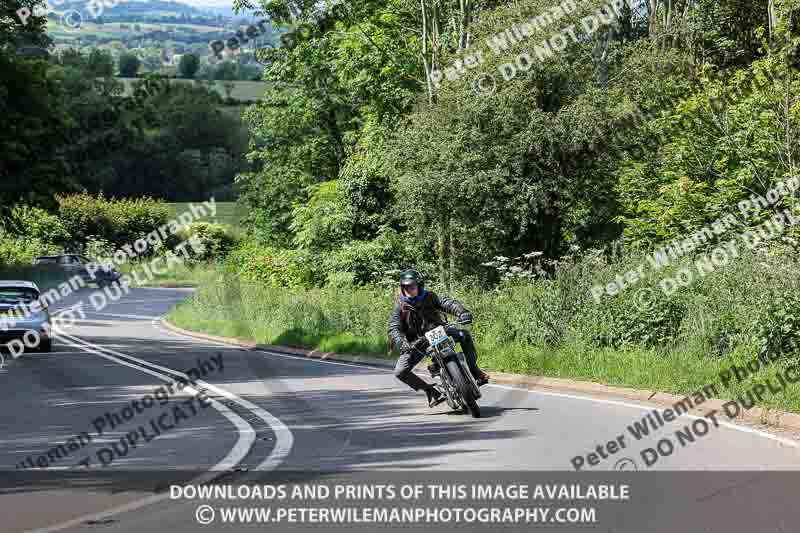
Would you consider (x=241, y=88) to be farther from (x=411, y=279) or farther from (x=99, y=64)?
(x=411, y=279)

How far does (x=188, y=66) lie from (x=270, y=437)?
169m

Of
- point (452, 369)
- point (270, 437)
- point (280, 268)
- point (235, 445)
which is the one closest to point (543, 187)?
point (280, 268)

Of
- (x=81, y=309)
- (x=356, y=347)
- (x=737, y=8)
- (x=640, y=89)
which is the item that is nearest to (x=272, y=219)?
(x=81, y=309)

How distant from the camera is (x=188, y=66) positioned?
6973 inches

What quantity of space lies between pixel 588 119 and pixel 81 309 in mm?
30351

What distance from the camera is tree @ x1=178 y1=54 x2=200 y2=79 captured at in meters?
170

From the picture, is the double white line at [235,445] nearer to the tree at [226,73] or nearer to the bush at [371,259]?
the bush at [371,259]

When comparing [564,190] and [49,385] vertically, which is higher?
[564,190]

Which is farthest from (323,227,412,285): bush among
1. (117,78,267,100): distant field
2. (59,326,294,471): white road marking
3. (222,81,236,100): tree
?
(117,78,267,100): distant field

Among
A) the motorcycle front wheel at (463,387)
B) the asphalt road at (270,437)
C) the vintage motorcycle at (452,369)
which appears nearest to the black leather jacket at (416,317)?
the vintage motorcycle at (452,369)

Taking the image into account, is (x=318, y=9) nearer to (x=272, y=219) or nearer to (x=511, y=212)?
(x=272, y=219)

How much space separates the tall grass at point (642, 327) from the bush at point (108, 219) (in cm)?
6394

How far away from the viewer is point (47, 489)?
1027cm

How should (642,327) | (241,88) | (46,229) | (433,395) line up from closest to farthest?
(433,395), (642,327), (46,229), (241,88)
